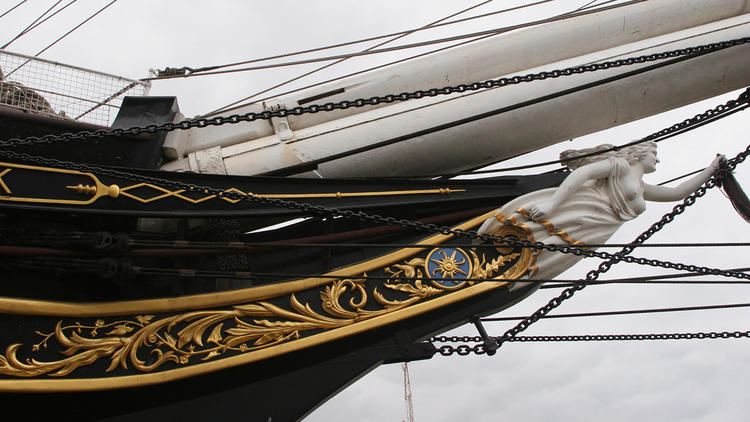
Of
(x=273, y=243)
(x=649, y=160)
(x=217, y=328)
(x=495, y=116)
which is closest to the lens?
(x=217, y=328)

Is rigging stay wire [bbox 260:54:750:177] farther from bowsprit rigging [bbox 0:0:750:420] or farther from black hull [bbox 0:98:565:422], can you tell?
black hull [bbox 0:98:565:422]

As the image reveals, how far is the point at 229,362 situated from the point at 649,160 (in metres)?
2.11

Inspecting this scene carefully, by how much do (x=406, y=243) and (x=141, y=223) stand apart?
118cm

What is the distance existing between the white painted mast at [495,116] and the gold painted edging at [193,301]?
1.70 ft

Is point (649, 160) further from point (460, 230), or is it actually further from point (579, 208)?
point (460, 230)

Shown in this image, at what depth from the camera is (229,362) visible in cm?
275

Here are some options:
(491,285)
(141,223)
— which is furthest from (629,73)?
(141,223)

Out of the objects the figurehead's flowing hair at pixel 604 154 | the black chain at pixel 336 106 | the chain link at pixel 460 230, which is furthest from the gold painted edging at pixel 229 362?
the black chain at pixel 336 106

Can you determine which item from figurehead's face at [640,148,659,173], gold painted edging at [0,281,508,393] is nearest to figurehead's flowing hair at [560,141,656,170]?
figurehead's face at [640,148,659,173]

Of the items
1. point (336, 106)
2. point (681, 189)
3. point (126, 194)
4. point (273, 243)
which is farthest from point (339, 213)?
point (681, 189)

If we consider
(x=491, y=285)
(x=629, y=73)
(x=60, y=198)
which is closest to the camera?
(x=60, y=198)

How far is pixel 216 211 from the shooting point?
2777mm

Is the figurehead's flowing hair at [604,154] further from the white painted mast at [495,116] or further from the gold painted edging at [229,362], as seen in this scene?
the gold painted edging at [229,362]

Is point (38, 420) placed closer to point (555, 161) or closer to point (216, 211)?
point (216, 211)
